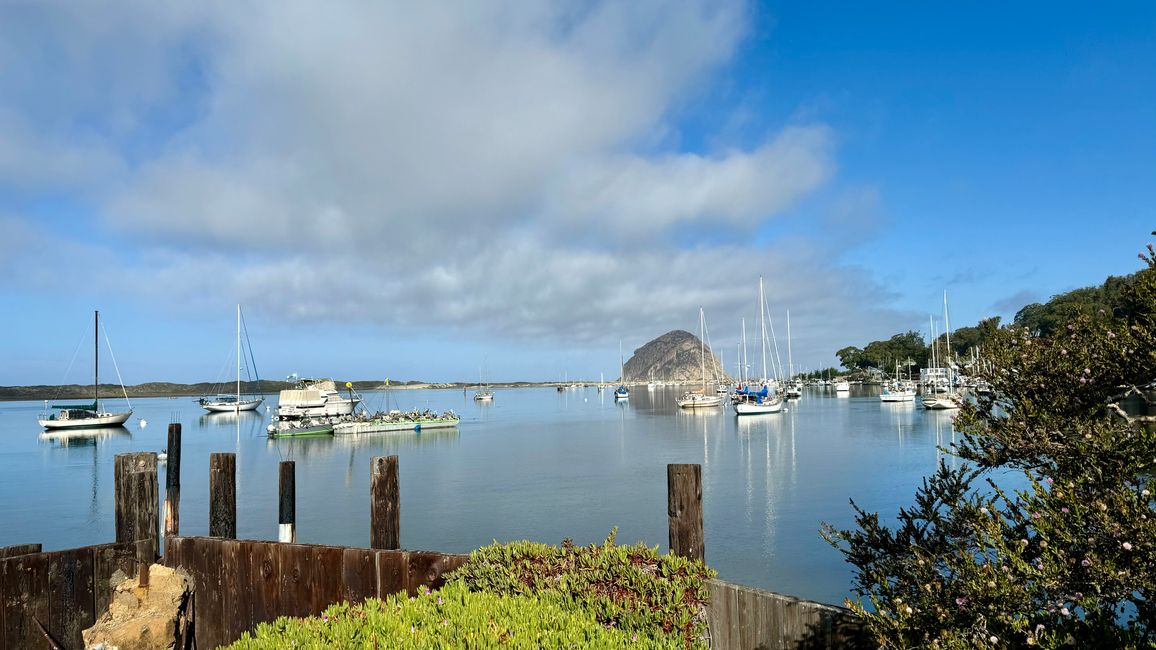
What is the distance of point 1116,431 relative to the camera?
15.2 feet

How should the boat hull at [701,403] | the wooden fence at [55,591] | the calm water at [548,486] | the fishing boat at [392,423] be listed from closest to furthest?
1. the wooden fence at [55,591]
2. the calm water at [548,486]
3. the fishing boat at [392,423]
4. the boat hull at [701,403]

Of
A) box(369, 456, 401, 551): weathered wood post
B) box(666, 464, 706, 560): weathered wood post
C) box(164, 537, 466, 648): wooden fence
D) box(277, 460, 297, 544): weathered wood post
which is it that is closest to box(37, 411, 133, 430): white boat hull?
box(277, 460, 297, 544): weathered wood post

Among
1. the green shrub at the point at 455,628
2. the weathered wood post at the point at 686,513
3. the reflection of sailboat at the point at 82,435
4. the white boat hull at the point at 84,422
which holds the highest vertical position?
the weathered wood post at the point at 686,513

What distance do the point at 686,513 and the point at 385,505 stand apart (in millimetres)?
3972

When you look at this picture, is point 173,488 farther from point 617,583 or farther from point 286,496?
point 617,583

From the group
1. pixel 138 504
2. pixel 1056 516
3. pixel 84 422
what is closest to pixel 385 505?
pixel 138 504

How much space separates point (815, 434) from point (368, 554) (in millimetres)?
59098

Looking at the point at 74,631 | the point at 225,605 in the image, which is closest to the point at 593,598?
the point at 225,605

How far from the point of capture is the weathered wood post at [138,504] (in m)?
9.20

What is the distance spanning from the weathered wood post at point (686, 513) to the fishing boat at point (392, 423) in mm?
63538

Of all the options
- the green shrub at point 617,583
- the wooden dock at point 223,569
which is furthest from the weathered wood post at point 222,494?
the green shrub at point 617,583

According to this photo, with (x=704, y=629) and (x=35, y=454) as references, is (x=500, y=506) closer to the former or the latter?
(x=704, y=629)

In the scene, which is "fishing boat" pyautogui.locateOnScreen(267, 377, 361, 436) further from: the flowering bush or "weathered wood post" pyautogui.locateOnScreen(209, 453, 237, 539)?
the flowering bush

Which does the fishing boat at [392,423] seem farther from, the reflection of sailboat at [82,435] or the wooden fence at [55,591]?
the wooden fence at [55,591]
